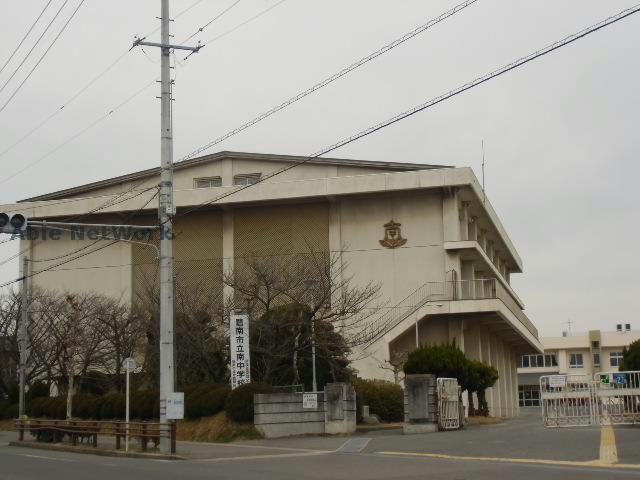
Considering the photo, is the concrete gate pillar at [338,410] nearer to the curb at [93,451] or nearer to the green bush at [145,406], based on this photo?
the green bush at [145,406]

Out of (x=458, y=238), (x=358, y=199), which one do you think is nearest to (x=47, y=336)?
(x=358, y=199)

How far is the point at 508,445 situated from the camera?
21.8 meters

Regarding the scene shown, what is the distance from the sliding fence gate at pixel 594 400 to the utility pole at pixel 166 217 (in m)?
11.6

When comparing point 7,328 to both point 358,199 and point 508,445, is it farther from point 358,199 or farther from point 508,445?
point 508,445

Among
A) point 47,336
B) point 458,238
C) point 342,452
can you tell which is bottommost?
point 342,452

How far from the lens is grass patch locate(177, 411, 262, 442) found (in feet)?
94.2

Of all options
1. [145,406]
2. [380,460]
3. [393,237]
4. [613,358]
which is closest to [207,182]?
[393,237]

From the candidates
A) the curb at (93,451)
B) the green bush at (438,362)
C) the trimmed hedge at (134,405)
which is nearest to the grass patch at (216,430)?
the trimmed hedge at (134,405)

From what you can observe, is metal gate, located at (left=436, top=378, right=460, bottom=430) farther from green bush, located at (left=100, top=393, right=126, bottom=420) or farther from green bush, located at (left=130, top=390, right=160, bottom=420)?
green bush, located at (left=100, top=393, right=126, bottom=420)

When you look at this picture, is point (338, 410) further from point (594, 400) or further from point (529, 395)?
point (529, 395)

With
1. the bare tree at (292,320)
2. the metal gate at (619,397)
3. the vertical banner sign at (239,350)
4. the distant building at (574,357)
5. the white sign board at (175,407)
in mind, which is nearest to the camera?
the white sign board at (175,407)

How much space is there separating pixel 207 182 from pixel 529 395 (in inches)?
2710

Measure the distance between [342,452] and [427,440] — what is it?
3165 millimetres

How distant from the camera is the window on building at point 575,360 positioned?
10444cm
